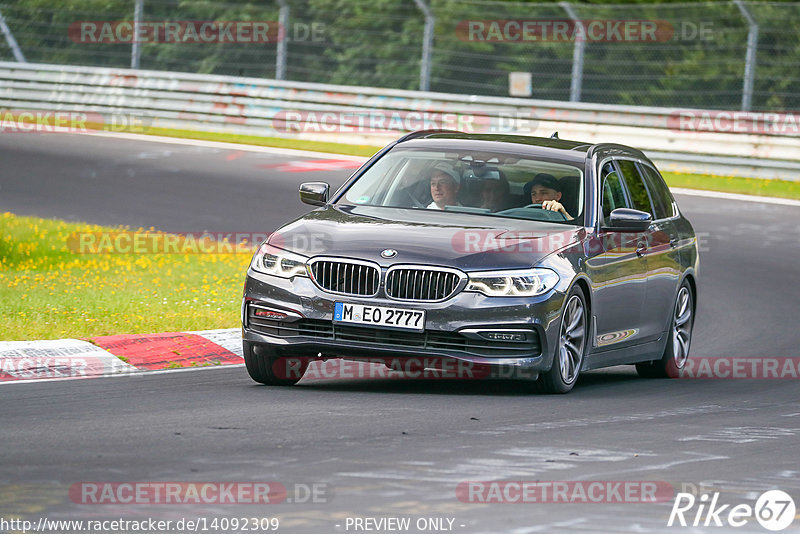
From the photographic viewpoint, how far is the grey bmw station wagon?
906 centimetres

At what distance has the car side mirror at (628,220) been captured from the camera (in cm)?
1016

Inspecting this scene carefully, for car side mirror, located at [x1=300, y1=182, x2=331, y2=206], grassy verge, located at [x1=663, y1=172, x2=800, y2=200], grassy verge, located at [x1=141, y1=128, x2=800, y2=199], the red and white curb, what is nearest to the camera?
the red and white curb

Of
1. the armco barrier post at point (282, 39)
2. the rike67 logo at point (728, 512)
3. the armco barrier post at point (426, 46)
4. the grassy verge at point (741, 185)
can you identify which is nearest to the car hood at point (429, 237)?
the rike67 logo at point (728, 512)

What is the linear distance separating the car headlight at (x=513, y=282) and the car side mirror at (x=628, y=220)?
111cm

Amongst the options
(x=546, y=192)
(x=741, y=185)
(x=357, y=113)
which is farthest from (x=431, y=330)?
(x=357, y=113)

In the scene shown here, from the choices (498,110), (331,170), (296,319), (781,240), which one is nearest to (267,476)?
(296,319)

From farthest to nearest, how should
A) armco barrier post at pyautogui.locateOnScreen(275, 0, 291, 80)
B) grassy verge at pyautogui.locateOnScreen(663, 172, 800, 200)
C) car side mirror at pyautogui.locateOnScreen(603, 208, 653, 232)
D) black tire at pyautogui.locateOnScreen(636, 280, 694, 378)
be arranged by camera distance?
armco barrier post at pyautogui.locateOnScreen(275, 0, 291, 80) < grassy verge at pyautogui.locateOnScreen(663, 172, 800, 200) < black tire at pyautogui.locateOnScreen(636, 280, 694, 378) < car side mirror at pyautogui.locateOnScreen(603, 208, 653, 232)

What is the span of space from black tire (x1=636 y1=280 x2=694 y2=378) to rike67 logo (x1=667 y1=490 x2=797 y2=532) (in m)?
4.91

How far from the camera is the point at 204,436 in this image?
298 inches

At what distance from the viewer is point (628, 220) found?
1016 centimetres

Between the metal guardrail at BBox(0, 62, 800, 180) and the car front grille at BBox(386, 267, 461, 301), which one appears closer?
the car front grille at BBox(386, 267, 461, 301)

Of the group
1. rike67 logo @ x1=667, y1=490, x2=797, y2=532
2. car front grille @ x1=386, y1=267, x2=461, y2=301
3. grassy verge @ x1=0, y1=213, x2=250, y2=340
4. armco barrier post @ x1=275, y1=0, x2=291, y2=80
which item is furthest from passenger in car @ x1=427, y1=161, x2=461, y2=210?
armco barrier post @ x1=275, y1=0, x2=291, y2=80

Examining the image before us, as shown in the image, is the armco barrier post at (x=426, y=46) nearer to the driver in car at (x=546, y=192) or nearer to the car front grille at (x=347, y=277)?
the driver in car at (x=546, y=192)

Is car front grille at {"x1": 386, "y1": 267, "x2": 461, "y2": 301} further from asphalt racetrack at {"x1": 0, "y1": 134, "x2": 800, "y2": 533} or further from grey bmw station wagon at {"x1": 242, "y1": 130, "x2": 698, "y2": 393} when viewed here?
asphalt racetrack at {"x1": 0, "y1": 134, "x2": 800, "y2": 533}
